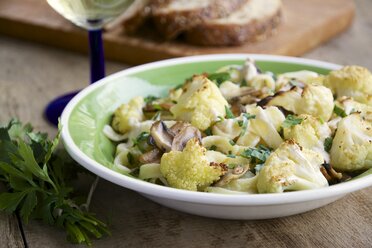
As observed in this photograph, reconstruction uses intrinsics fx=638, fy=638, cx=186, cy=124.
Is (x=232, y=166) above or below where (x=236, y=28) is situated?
above

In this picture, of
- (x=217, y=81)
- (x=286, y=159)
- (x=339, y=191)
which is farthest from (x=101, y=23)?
(x=339, y=191)

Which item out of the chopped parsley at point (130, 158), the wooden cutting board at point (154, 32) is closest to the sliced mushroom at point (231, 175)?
the chopped parsley at point (130, 158)

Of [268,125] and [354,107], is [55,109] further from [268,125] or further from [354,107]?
[354,107]

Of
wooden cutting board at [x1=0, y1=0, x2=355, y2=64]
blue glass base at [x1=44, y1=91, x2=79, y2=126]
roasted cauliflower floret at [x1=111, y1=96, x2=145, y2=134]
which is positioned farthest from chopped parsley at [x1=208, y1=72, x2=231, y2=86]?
wooden cutting board at [x1=0, y1=0, x2=355, y2=64]

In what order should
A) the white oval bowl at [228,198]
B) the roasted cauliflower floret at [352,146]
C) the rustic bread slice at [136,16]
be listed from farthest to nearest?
the rustic bread slice at [136,16]
the roasted cauliflower floret at [352,146]
the white oval bowl at [228,198]

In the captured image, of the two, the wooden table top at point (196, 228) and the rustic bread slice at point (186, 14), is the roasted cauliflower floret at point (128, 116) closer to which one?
the wooden table top at point (196, 228)

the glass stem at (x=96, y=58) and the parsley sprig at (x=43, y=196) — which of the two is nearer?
the parsley sprig at (x=43, y=196)

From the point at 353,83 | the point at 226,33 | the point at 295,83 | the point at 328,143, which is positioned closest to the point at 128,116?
the point at 295,83
